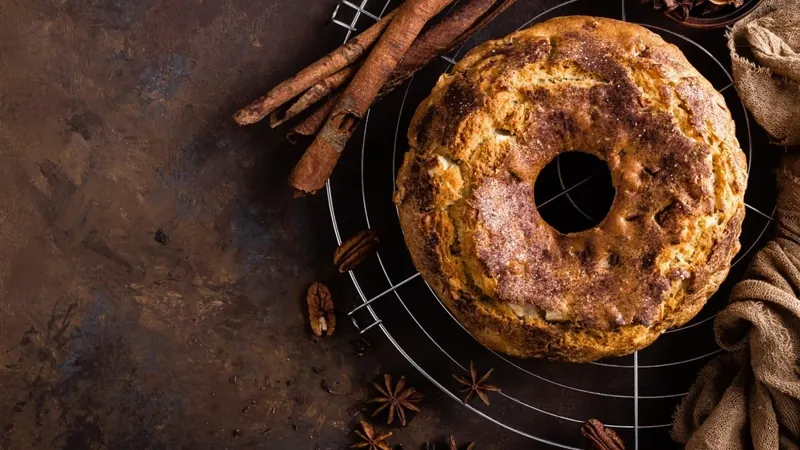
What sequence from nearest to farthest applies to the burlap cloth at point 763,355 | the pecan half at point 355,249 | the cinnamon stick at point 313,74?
the burlap cloth at point 763,355, the cinnamon stick at point 313,74, the pecan half at point 355,249

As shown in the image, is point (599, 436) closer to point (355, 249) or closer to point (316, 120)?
point (355, 249)

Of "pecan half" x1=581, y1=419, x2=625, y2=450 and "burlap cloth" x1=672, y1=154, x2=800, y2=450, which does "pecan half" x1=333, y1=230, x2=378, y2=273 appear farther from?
"burlap cloth" x1=672, y1=154, x2=800, y2=450

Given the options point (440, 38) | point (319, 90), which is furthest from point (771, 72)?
point (319, 90)

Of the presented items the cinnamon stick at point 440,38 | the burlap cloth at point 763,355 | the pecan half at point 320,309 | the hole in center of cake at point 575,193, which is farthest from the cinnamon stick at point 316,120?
the burlap cloth at point 763,355

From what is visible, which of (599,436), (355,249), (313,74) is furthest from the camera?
(355,249)

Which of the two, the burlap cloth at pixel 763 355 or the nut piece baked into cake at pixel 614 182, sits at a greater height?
the nut piece baked into cake at pixel 614 182

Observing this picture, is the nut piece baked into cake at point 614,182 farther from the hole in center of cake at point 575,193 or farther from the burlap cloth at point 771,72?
the hole in center of cake at point 575,193
